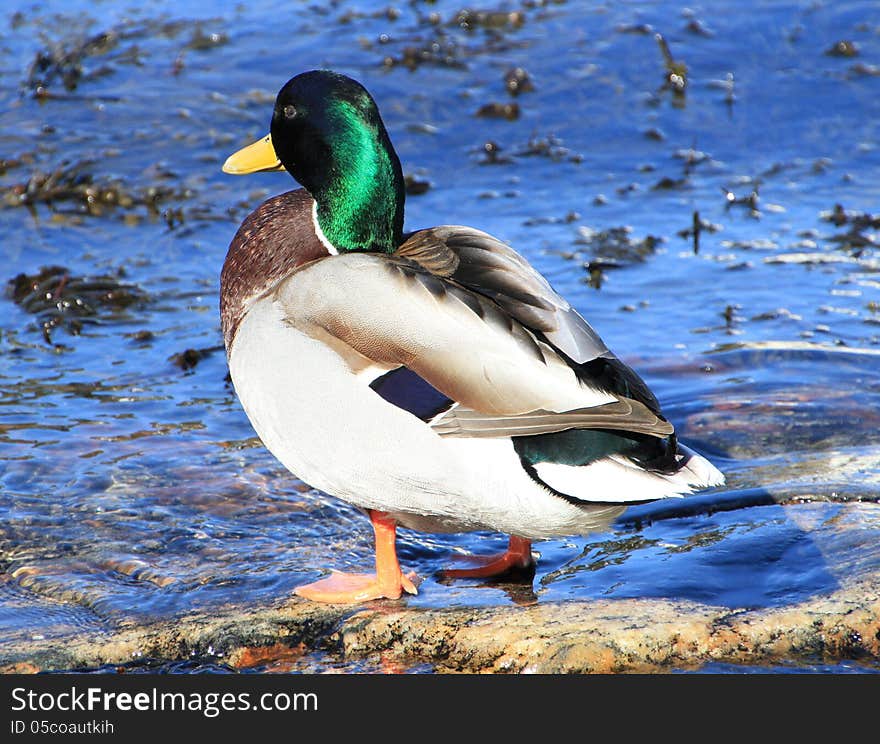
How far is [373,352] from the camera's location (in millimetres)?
3551

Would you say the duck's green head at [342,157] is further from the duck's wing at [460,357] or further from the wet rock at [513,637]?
the wet rock at [513,637]

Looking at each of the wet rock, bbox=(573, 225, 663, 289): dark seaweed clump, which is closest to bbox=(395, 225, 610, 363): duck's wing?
the wet rock

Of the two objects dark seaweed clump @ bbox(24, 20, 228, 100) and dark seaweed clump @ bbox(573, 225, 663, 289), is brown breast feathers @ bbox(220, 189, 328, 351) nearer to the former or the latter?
dark seaweed clump @ bbox(573, 225, 663, 289)

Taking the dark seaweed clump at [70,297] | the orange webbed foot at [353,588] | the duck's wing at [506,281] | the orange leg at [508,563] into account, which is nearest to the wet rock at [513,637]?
the orange webbed foot at [353,588]

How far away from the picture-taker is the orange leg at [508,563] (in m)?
4.02

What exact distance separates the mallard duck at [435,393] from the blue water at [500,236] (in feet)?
1.19

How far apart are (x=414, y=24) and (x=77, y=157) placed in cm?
287

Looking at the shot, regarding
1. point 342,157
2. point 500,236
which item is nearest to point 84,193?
point 500,236

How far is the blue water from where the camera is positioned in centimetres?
411

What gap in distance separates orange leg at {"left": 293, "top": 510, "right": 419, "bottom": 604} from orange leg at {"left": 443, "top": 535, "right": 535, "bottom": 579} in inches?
7.7

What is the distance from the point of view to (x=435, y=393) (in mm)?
3508

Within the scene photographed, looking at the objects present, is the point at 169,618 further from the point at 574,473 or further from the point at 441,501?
the point at 574,473

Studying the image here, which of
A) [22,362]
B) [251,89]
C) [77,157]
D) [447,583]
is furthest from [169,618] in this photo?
[251,89]

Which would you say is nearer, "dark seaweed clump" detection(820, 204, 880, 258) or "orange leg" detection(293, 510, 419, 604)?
"orange leg" detection(293, 510, 419, 604)
